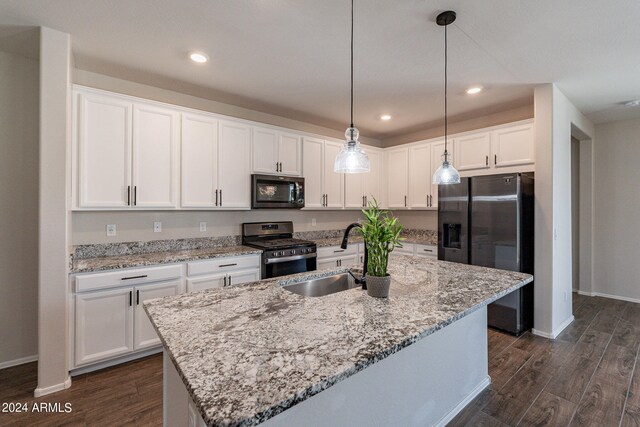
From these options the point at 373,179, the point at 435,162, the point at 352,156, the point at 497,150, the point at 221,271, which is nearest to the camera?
the point at 352,156

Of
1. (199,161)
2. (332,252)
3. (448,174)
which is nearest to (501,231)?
(448,174)

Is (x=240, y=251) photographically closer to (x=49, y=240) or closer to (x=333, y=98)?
(x=49, y=240)

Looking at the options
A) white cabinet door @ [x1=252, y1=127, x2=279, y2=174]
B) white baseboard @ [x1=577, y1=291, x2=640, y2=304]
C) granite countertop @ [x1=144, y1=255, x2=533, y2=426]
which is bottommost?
white baseboard @ [x1=577, y1=291, x2=640, y2=304]

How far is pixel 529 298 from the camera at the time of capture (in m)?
3.18

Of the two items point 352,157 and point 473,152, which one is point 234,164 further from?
point 473,152

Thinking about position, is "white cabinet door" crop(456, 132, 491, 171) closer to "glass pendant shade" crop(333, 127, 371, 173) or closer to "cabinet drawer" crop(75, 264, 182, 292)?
"glass pendant shade" crop(333, 127, 371, 173)

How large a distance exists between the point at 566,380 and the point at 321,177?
127 inches

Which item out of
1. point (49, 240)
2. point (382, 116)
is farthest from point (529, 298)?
point (49, 240)

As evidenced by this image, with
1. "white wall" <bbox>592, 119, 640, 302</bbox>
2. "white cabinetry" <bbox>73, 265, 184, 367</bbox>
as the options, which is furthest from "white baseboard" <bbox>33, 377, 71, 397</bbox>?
"white wall" <bbox>592, 119, 640, 302</bbox>

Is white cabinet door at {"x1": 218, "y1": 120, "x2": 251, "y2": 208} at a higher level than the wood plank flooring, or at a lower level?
higher

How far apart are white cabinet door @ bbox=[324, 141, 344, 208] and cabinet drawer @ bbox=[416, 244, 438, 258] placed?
50.3 inches

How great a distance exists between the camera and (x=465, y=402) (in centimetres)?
201

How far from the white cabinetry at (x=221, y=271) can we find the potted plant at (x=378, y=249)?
160 cm

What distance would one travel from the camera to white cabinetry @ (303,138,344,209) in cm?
399
